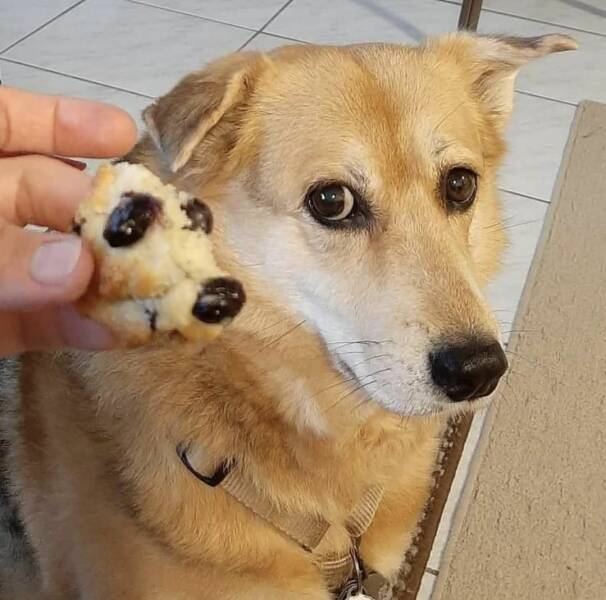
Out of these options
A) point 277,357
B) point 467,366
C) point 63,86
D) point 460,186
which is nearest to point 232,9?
point 63,86

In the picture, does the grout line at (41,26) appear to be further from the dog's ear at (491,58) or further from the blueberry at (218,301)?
the blueberry at (218,301)

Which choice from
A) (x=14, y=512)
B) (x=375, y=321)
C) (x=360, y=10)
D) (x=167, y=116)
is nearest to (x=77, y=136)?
(x=167, y=116)

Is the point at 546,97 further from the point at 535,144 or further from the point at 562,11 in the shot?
the point at 562,11

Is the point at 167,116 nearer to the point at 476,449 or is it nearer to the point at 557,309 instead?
the point at 476,449

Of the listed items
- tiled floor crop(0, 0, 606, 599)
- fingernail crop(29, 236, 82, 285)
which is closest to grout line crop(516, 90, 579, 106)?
tiled floor crop(0, 0, 606, 599)

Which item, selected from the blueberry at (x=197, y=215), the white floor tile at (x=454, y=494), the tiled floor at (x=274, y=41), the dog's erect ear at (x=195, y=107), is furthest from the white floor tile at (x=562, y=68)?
the blueberry at (x=197, y=215)

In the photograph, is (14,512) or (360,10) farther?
(360,10)

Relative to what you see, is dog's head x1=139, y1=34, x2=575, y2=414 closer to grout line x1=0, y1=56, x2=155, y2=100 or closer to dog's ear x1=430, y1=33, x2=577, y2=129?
dog's ear x1=430, y1=33, x2=577, y2=129
